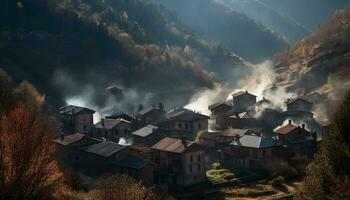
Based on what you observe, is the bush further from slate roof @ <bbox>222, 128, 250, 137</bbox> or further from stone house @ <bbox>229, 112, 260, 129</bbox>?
stone house @ <bbox>229, 112, 260, 129</bbox>

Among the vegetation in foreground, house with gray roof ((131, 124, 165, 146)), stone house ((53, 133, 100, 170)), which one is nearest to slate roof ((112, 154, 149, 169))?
stone house ((53, 133, 100, 170))

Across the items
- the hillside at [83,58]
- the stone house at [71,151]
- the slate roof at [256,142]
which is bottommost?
the stone house at [71,151]

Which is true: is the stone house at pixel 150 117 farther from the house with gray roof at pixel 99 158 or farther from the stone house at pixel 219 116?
the house with gray roof at pixel 99 158

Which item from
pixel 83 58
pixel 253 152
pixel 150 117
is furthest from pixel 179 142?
pixel 83 58

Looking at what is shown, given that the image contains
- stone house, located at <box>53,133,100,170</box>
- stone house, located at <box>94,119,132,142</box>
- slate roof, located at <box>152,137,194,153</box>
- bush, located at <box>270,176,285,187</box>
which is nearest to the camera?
bush, located at <box>270,176,285,187</box>

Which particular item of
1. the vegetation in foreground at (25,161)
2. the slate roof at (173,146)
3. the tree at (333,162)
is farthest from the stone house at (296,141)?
the vegetation in foreground at (25,161)
